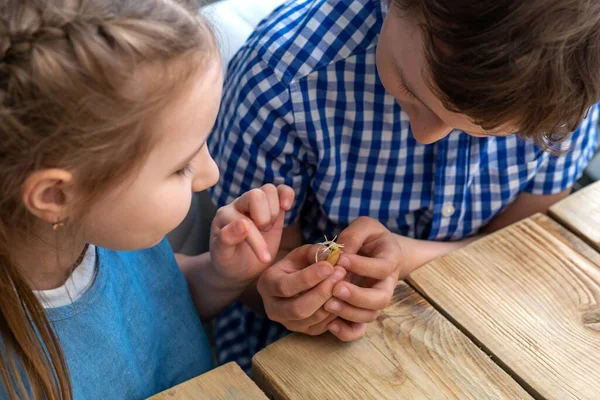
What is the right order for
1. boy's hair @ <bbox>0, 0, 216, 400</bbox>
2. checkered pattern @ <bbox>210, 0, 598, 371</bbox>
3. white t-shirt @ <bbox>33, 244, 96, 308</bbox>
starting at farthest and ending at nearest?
checkered pattern @ <bbox>210, 0, 598, 371</bbox> → white t-shirt @ <bbox>33, 244, 96, 308</bbox> → boy's hair @ <bbox>0, 0, 216, 400</bbox>

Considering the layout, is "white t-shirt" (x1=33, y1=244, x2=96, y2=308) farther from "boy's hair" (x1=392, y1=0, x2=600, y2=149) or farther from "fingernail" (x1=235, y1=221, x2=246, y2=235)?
"boy's hair" (x1=392, y1=0, x2=600, y2=149)

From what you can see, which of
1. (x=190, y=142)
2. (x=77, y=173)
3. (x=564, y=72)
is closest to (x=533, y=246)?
(x=564, y=72)

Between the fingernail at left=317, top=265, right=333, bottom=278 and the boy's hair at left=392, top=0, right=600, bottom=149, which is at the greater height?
the boy's hair at left=392, top=0, right=600, bottom=149

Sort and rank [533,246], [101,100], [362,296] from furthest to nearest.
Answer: [533,246] → [362,296] → [101,100]

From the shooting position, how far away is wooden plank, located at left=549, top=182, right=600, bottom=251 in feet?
3.22

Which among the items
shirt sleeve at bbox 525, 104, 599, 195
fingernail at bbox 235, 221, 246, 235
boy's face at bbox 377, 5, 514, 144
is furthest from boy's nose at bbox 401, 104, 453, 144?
shirt sleeve at bbox 525, 104, 599, 195

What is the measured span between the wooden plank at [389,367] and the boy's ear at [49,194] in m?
0.29

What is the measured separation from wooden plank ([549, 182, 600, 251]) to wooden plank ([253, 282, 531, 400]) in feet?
0.87

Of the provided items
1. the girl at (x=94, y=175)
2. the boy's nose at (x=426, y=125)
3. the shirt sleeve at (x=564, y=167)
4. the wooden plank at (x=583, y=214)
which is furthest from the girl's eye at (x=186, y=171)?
the shirt sleeve at (x=564, y=167)

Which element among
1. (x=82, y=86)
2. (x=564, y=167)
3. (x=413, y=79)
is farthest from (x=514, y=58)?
(x=564, y=167)

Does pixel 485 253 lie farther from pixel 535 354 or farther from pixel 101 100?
pixel 101 100

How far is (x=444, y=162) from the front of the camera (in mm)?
1141

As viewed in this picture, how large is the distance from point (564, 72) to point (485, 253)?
29cm

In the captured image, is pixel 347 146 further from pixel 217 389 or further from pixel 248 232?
pixel 217 389
